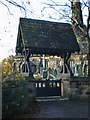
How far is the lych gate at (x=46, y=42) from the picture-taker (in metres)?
9.98

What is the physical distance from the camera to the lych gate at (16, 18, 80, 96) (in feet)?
32.7

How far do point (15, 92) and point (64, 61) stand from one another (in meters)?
5.37

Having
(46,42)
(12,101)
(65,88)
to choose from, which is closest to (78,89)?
(65,88)

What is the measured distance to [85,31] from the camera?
9562mm

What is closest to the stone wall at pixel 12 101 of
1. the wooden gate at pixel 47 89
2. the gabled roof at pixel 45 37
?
the gabled roof at pixel 45 37

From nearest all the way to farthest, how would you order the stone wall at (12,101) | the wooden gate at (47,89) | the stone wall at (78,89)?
the stone wall at (12,101) → the stone wall at (78,89) → the wooden gate at (47,89)

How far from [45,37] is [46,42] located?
44 centimetres

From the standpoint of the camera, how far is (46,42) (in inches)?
404

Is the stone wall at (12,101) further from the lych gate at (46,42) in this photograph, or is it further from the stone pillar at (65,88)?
the stone pillar at (65,88)

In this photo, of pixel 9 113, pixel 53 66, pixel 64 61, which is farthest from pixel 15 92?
pixel 53 66

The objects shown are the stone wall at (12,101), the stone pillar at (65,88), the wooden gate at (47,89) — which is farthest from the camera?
the wooden gate at (47,89)

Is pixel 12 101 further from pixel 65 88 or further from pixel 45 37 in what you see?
pixel 45 37

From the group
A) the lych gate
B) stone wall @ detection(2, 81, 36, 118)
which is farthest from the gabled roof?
stone wall @ detection(2, 81, 36, 118)

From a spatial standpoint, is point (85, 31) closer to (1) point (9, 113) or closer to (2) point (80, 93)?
(2) point (80, 93)
